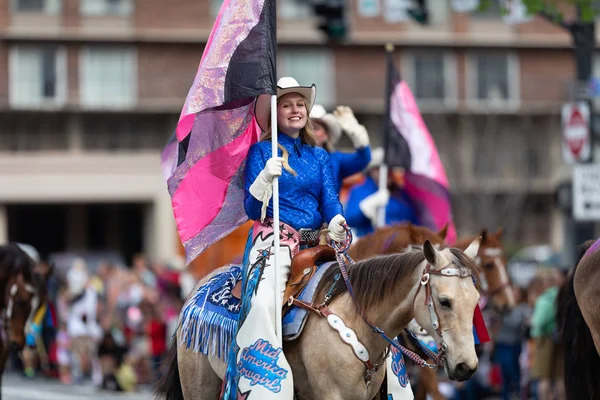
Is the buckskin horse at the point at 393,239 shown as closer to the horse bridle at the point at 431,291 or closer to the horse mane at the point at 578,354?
the horse mane at the point at 578,354

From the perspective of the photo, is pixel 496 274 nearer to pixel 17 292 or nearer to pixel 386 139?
pixel 386 139

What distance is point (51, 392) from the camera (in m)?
20.4

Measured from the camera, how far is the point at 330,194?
780 cm

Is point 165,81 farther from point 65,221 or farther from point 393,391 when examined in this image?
point 393,391

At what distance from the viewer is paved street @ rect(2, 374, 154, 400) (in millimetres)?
19064

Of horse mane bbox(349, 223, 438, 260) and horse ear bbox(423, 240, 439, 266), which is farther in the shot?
horse mane bbox(349, 223, 438, 260)

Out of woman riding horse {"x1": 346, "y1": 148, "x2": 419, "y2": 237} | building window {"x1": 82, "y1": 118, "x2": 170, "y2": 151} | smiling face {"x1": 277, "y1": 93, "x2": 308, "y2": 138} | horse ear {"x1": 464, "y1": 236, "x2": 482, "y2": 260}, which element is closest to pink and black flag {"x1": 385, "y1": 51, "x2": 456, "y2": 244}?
woman riding horse {"x1": 346, "y1": 148, "x2": 419, "y2": 237}

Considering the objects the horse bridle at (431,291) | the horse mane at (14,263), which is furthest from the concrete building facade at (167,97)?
the horse bridle at (431,291)

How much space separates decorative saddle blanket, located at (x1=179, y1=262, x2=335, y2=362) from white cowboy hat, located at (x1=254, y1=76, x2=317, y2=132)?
111cm

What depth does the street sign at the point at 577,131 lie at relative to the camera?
590 inches

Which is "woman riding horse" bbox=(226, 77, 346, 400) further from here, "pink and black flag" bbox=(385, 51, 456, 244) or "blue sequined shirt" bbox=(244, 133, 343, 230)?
"pink and black flag" bbox=(385, 51, 456, 244)

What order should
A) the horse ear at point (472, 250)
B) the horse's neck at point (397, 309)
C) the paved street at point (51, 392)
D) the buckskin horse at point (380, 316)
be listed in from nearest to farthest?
the buckskin horse at point (380, 316) → the horse ear at point (472, 250) → the horse's neck at point (397, 309) → the paved street at point (51, 392)

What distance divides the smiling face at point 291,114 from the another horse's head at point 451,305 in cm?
156

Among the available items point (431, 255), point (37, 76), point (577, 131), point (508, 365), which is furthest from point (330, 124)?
point (37, 76)
